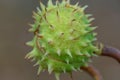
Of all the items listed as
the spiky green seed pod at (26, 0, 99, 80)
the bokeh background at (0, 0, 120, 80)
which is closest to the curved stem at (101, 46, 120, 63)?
the spiky green seed pod at (26, 0, 99, 80)

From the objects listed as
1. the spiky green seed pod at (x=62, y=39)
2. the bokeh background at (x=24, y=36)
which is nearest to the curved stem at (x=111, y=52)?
the spiky green seed pod at (x=62, y=39)

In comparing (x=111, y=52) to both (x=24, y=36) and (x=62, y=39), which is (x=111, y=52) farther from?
(x=24, y=36)

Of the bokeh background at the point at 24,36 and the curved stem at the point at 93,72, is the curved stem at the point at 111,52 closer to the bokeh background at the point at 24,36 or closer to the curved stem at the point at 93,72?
the curved stem at the point at 93,72

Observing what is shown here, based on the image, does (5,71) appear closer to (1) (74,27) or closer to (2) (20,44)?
(2) (20,44)

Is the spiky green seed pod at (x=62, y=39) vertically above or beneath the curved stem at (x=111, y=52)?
above

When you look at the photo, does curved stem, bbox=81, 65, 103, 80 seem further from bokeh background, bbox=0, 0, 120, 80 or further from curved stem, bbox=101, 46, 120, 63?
bokeh background, bbox=0, 0, 120, 80

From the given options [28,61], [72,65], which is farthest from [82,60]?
[28,61]
